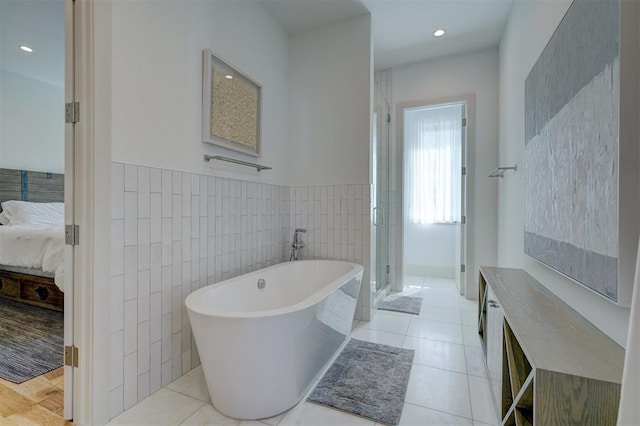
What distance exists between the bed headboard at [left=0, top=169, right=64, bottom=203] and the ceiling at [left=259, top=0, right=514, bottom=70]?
383 cm

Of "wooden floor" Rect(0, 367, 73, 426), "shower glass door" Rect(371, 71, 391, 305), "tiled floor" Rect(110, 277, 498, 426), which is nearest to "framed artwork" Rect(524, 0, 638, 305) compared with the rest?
"tiled floor" Rect(110, 277, 498, 426)

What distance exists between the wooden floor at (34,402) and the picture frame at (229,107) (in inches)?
67.6

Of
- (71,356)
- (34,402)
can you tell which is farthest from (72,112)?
(34,402)

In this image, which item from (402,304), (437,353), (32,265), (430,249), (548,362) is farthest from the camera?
(430,249)

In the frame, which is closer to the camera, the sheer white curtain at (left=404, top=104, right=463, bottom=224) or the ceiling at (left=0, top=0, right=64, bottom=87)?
the ceiling at (left=0, top=0, right=64, bottom=87)

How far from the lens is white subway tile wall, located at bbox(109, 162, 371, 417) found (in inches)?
58.8

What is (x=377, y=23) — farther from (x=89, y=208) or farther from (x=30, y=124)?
(x=30, y=124)

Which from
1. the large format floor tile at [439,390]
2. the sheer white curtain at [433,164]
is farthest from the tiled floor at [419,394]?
the sheer white curtain at [433,164]

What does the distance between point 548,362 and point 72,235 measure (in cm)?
197

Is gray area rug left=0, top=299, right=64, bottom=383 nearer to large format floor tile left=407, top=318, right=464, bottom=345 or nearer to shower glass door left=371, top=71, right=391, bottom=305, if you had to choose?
large format floor tile left=407, top=318, right=464, bottom=345

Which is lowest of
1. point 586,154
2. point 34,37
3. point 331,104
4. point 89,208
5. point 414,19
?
point 89,208

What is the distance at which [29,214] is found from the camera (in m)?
3.50

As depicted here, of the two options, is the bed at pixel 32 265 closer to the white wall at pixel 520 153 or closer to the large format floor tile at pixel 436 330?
the large format floor tile at pixel 436 330

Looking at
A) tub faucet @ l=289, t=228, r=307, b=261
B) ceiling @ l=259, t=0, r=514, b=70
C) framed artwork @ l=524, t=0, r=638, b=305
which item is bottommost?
tub faucet @ l=289, t=228, r=307, b=261
